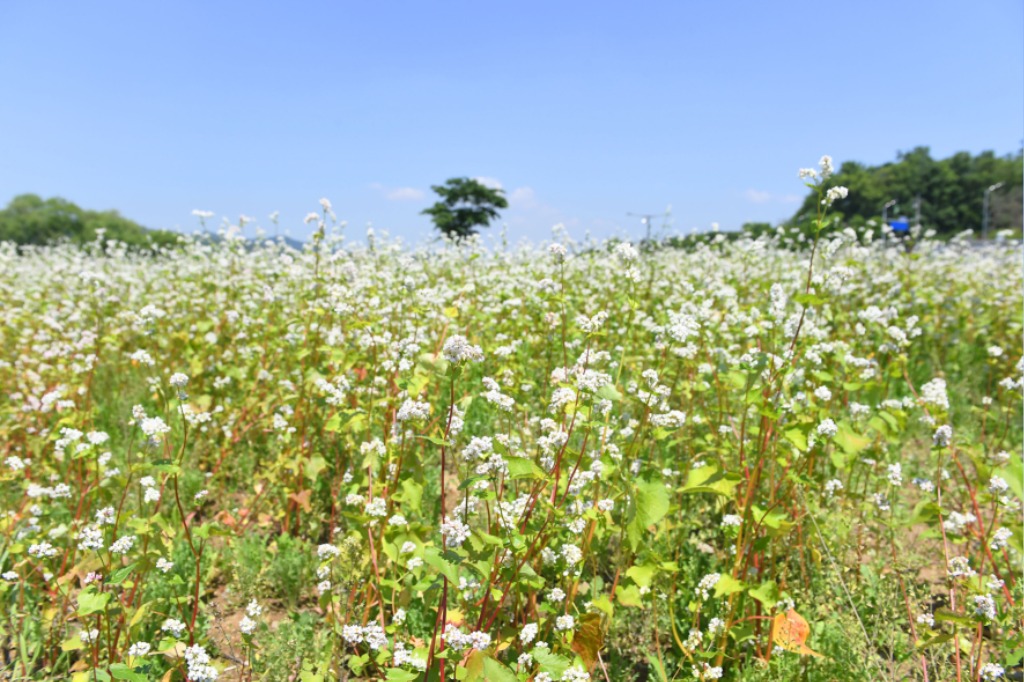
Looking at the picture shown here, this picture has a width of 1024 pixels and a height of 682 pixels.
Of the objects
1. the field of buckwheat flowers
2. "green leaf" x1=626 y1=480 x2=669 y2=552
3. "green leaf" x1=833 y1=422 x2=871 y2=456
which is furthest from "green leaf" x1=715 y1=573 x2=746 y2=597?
"green leaf" x1=833 y1=422 x2=871 y2=456

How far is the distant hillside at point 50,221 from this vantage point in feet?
174

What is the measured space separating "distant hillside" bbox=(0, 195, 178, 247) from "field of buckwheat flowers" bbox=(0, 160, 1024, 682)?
52.8 metres

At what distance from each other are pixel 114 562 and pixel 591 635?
6.74 ft

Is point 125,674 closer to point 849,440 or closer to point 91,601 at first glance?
point 91,601

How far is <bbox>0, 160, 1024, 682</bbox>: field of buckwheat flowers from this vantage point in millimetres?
2104

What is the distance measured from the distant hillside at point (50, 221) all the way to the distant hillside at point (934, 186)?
6928cm

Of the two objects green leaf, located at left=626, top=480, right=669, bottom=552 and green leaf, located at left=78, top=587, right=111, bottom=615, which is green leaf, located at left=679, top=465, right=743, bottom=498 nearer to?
green leaf, located at left=626, top=480, right=669, bottom=552

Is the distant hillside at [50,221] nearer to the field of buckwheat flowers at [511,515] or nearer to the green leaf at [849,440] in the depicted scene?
the field of buckwheat flowers at [511,515]

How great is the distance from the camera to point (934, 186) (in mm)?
68750

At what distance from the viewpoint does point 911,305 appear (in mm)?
6707

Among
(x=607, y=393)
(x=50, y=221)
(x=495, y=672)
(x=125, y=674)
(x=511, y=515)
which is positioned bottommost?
(x=125, y=674)

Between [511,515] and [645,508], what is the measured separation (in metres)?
0.56

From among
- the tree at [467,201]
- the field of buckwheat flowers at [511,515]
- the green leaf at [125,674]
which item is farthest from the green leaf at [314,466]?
the tree at [467,201]

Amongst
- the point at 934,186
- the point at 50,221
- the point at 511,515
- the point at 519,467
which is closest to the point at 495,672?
the point at 519,467
